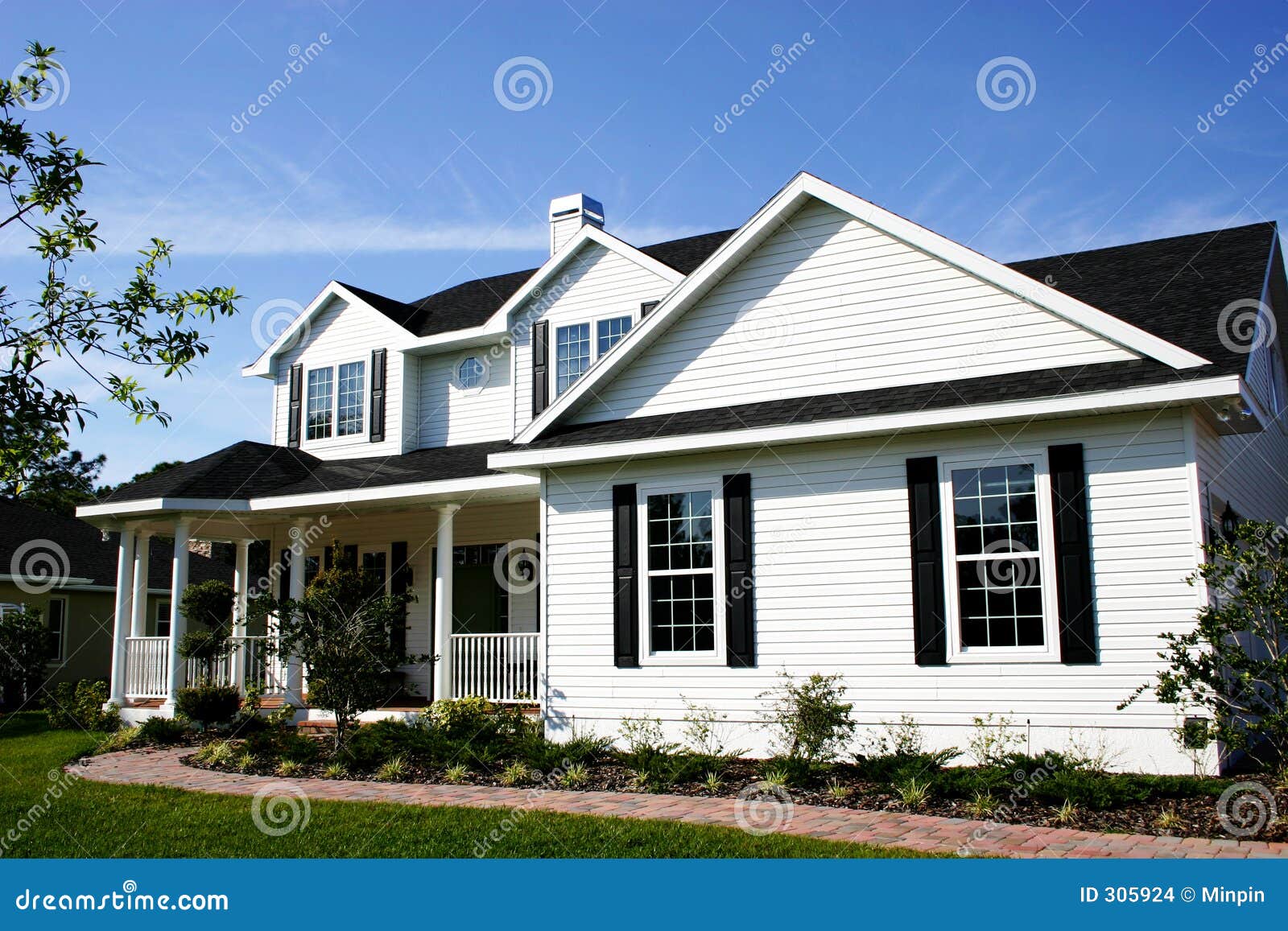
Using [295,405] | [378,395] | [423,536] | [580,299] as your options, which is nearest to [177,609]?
[423,536]

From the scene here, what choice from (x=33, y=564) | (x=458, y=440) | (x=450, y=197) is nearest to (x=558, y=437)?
(x=450, y=197)

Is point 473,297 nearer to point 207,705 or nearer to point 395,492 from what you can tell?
point 395,492

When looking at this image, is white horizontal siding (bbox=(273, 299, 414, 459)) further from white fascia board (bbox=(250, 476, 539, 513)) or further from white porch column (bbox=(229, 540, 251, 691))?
white fascia board (bbox=(250, 476, 539, 513))

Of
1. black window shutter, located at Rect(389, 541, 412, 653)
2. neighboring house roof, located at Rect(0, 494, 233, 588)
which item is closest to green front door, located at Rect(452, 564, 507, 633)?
black window shutter, located at Rect(389, 541, 412, 653)

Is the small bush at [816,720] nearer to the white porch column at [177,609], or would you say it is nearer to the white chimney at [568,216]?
the white porch column at [177,609]

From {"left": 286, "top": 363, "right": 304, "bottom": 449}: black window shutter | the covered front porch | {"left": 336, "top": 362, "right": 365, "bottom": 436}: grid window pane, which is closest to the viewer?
the covered front porch

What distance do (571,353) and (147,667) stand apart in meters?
9.02

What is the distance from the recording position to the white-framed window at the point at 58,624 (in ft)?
83.8

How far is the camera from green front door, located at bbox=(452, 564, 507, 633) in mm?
17953

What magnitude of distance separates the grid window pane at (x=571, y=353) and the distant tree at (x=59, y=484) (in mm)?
7204

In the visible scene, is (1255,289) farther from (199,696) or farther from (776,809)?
(199,696)

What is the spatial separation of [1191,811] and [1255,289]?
6913 millimetres

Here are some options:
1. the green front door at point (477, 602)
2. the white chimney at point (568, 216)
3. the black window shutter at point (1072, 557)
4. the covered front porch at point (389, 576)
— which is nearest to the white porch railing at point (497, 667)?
the covered front porch at point (389, 576)

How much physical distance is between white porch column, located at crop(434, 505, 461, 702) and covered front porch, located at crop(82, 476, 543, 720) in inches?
0.7
